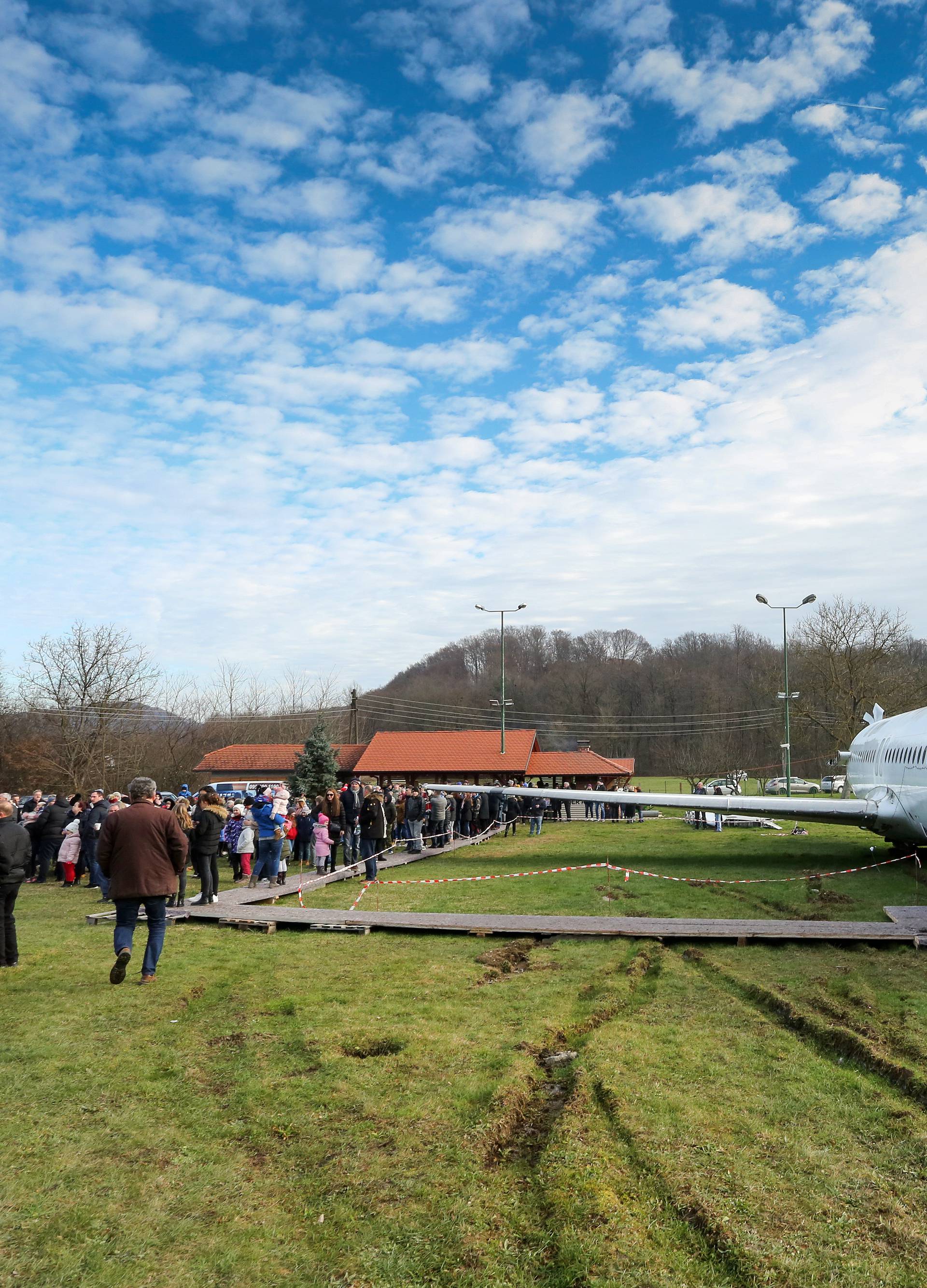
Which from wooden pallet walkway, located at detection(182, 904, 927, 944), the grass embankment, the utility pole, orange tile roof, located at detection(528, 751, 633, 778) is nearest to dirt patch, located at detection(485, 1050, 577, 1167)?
wooden pallet walkway, located at detection(182, 904, 927, 944)

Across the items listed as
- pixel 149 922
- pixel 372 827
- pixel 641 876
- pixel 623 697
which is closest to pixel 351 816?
pixel 372 827

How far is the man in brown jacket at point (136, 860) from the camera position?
8.02 m

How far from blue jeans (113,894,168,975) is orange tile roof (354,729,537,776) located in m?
31.7

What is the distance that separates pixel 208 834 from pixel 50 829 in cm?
687

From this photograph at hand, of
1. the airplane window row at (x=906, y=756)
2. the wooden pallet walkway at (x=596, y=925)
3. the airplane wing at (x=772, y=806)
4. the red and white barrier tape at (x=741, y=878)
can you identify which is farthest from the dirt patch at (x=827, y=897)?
the airplane window row at (x=906, y=756)

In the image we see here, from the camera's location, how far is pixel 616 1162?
483 centimetres

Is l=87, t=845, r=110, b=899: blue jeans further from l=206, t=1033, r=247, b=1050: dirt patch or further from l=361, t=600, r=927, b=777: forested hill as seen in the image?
l=361, t=600, r=927, b=777: forested hill

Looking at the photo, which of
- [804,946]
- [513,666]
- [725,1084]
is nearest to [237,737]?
[513,666]

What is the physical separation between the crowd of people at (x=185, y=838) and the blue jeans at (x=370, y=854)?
0.04 meters

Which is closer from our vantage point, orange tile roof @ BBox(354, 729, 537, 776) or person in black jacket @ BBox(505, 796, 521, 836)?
person in black jacket @ BBox(505, 796, 521, 836)

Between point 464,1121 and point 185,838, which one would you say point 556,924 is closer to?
point 185,838

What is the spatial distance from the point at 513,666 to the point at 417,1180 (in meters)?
95.9

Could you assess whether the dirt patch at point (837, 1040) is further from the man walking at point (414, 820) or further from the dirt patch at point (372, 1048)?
the man walking at point (414, 820)

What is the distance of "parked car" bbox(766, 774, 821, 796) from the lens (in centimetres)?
5712
